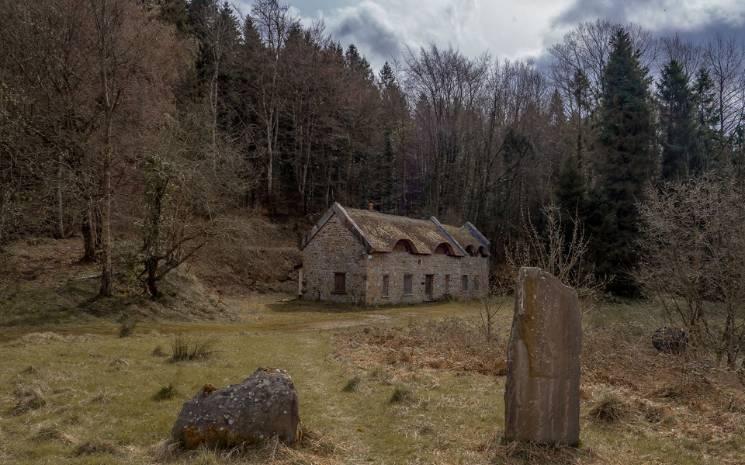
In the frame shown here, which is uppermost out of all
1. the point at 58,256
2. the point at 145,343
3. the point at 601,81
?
the point at 601,81

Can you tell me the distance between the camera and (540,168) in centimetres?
4800

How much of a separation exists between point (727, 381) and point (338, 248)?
906 inches

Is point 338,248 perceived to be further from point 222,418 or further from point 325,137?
point 222,418

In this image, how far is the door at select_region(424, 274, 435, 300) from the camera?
1356 inches

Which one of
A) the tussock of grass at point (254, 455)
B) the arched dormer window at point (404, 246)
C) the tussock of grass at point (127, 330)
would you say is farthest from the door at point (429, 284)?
the tussock of grass at point (254, 455)

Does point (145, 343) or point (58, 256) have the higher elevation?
point (58, 256)

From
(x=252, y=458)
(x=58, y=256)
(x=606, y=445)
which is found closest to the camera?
(x=252, y=458)

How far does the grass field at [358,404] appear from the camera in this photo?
639cm

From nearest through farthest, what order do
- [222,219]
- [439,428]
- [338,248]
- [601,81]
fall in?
[439,428]
[222,219]
[338,248]
[601,81]

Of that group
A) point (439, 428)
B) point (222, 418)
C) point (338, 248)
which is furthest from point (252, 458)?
point (338, 248)

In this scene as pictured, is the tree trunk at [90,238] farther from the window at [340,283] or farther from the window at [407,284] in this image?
the window at [407,284]

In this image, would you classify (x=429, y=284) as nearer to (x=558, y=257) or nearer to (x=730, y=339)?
(x=558, y=257)

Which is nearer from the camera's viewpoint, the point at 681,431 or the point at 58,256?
the point at 681,431


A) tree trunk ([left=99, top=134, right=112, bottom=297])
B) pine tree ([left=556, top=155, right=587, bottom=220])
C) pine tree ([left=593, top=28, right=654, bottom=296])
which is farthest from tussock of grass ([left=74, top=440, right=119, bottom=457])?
pine tree ([left=556, top=155, right=587, bottom=220])
